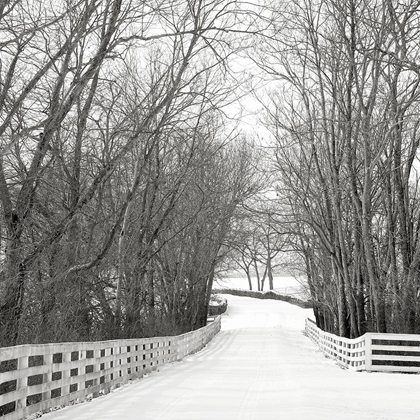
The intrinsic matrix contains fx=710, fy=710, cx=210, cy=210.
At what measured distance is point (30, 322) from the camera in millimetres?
12852

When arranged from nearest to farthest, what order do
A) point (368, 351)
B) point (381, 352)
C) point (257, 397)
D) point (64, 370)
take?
point (64, 370), point (257, 397), point (368, 351), point (381, 352)

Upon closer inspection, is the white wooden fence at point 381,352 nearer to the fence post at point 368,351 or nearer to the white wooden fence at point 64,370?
the fence post at point 368,351

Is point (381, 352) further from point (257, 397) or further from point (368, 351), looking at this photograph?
point (257, 397)

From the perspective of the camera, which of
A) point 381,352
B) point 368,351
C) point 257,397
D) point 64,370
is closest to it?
point 64,370

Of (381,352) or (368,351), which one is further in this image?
(381,352)

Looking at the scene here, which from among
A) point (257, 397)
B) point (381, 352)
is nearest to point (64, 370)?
point (257, 397)

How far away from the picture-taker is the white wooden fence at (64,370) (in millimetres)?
7945

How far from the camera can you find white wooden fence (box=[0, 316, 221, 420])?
26.1 feet

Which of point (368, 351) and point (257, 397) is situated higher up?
point (368, 351)

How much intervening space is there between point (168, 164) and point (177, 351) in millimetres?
8837

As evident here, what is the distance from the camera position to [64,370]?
9.83 m

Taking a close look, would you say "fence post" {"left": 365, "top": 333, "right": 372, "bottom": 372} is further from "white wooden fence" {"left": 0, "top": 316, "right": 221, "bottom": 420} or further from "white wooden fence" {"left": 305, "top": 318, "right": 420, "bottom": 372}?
"white wooden fence" {"left": 0, "top": 316, "right": 221, "bottom": 420}

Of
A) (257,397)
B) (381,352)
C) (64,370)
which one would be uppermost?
(381,352)

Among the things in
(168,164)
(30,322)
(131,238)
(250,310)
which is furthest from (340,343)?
(250,310)
